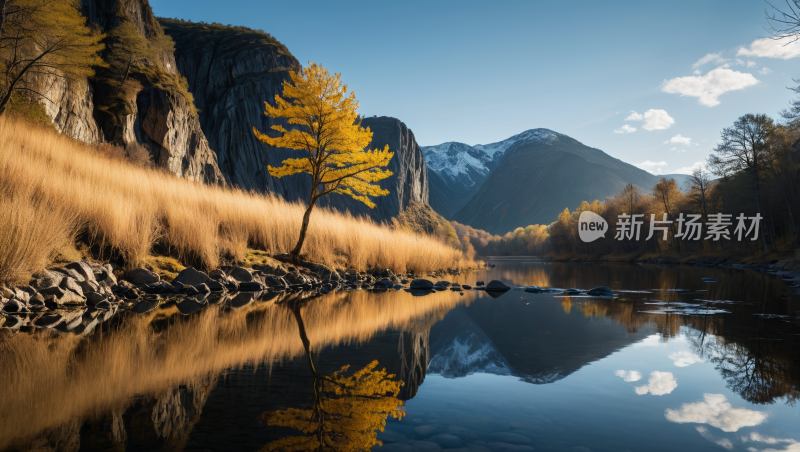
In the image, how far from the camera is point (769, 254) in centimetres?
2883

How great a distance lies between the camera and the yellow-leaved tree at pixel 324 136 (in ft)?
35.0

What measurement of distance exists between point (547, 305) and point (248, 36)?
63839 mm

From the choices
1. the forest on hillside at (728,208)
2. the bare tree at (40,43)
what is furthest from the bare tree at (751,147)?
the bare tree at (40,43)

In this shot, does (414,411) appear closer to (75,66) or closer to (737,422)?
(737,422)

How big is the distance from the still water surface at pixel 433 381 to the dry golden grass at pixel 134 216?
95.9 inches

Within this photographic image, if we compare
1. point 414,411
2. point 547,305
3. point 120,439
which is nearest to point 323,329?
point 414,411

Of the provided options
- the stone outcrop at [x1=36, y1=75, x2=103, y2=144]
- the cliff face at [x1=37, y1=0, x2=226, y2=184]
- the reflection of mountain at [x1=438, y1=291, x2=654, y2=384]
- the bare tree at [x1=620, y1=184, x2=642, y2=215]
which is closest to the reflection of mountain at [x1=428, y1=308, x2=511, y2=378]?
the reflection of mountain at [x1=438, y1=291, x2=654, y2=384]

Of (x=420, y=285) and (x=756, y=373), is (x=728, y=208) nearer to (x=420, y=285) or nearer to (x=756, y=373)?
(x=420, y=285)

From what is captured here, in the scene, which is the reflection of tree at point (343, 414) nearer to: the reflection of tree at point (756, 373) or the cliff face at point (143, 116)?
the reflection of tree at point (756, 373)

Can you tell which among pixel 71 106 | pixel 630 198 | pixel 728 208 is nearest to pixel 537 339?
pixel 71 106

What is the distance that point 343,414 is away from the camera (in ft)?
7.37

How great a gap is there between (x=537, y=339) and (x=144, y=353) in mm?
3995

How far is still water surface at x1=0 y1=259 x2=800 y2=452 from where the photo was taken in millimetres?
1988

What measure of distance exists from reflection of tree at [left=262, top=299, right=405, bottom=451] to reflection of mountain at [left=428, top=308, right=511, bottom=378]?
2.22 ft
